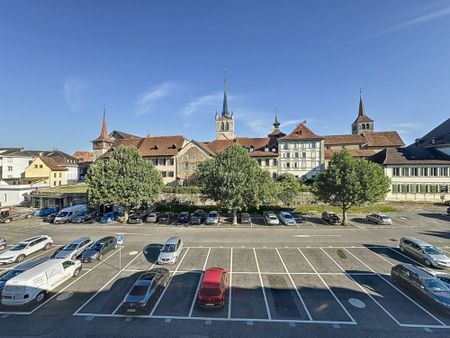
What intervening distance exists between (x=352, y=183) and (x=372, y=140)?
5200 centimetres

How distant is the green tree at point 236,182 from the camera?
121 feet

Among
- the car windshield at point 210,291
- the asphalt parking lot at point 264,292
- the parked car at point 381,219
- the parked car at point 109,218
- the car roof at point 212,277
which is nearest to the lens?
the asphalt parking lot at point 264,292

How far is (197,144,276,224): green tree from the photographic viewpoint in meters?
36.8

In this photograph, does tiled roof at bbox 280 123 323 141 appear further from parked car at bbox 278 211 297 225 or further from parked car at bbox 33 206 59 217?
parked car at bbox 33 206 59 217

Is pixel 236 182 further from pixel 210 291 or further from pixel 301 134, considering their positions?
pixel 301 134

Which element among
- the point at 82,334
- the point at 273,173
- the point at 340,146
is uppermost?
the point at 340,146

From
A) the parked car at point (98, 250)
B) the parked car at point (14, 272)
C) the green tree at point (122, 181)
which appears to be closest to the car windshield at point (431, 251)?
the parked car at point (98, 250)

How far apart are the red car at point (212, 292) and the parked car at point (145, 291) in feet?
10.6

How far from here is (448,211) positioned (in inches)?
1720

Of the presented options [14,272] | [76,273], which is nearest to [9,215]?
[14,272]

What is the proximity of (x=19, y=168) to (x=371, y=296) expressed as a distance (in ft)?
327

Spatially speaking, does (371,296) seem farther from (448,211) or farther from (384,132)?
(384,132)

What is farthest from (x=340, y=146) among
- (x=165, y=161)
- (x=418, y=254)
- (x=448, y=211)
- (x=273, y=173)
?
(x=418, y=254)

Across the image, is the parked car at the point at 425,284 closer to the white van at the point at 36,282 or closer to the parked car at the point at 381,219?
the parked car at the point at 381,219
